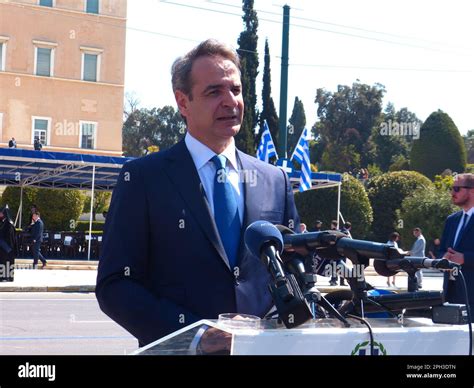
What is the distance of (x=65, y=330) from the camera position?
11.8m

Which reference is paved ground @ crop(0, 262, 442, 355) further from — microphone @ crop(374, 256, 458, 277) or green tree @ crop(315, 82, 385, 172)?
green tree @ crop(315, 82, 385, 172)

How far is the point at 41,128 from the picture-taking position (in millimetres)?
41812

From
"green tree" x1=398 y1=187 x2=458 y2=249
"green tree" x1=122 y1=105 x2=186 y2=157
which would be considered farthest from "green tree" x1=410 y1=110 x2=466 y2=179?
"green tree" x1=122 y1=105 x2=186 y2=157

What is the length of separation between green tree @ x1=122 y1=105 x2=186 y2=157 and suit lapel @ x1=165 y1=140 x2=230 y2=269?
69633mm

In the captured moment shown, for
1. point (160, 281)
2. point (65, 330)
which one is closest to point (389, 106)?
point (65, 330)

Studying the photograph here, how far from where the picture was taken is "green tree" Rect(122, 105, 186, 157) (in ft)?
238

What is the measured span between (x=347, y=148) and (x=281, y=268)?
62193 mm

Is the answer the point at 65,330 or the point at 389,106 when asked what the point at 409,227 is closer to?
the point at 65,330

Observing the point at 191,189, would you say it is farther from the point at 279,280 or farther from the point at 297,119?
the point at 297,119

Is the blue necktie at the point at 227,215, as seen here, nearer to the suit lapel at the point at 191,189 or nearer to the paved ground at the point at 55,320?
the suit lapel at the point at 191,189

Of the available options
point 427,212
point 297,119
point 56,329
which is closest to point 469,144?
point 297,119

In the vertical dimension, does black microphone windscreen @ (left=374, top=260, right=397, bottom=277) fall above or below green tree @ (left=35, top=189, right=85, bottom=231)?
above

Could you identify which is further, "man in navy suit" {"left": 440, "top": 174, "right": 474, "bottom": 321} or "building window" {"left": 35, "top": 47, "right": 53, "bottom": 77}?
"building window" {"left": 35, "top": 47, "right": 53, "bottom": 77}
